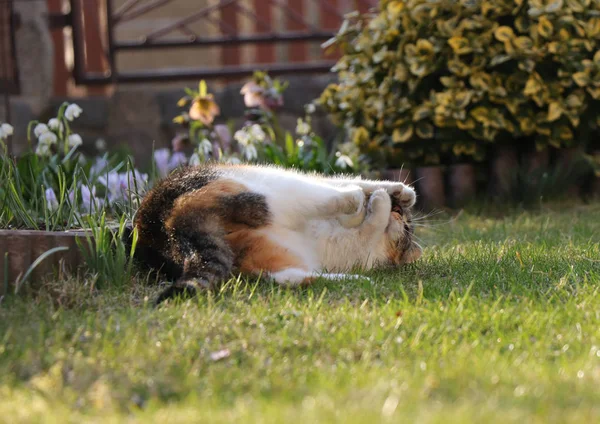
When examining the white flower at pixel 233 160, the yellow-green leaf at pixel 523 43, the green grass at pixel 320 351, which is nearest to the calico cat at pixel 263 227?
the green grass at pixel 320 351

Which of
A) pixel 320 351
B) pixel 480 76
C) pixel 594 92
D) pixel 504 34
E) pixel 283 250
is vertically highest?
pixel 504 34

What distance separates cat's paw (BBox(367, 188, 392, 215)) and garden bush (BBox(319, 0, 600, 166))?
207 cm

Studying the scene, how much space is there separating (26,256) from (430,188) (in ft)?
10.8

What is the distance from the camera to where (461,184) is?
5.68 meters

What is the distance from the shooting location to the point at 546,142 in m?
5.55

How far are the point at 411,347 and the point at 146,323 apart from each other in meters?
0.82

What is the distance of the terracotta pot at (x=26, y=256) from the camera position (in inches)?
114

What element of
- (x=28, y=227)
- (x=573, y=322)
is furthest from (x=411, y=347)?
(x=28, y=227)

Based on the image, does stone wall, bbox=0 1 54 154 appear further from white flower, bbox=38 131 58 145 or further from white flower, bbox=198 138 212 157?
white flower, bbox=198 138 212 157

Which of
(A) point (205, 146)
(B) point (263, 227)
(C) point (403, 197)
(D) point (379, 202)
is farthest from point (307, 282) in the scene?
(A) point (205, 146)

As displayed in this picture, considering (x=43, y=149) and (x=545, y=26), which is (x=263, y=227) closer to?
(x=43, y=149)

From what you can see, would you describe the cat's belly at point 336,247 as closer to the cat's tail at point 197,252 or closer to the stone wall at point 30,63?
the cat's tail at point 197,252

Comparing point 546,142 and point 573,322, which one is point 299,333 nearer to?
point 573,322

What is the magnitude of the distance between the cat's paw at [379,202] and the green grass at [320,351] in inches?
11.9
